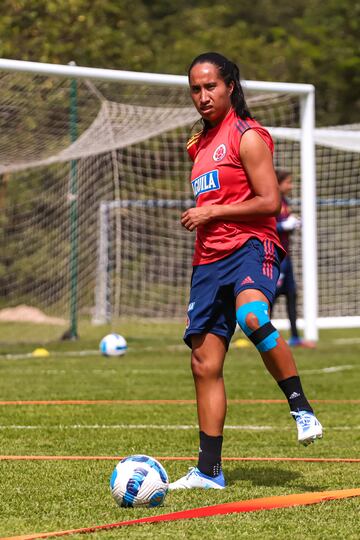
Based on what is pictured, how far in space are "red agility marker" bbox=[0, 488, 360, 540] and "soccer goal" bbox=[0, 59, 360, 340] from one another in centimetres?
783

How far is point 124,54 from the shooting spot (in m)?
25.7

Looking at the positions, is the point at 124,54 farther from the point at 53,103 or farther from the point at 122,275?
the point at 53,103

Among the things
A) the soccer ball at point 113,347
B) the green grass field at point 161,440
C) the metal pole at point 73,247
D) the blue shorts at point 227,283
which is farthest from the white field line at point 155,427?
the metal pole at point 73,247

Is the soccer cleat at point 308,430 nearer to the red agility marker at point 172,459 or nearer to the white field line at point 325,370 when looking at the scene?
the red agility marker at point 172,459

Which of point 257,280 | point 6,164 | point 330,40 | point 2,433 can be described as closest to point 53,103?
point 6,164

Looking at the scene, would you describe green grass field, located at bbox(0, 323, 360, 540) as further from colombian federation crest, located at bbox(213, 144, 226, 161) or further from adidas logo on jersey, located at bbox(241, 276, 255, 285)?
colombian federation crest, located at bbox(213, 144, 226, 161)

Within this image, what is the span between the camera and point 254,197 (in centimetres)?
570

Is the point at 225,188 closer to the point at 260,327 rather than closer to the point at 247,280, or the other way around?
the point at 247,280

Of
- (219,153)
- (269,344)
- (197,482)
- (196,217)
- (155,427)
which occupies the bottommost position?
(155,427)

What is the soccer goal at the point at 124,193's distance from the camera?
14.8 metres

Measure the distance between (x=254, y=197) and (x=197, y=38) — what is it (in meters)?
30.0

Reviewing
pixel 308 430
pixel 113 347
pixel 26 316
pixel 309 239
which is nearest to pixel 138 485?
pixel 308 430

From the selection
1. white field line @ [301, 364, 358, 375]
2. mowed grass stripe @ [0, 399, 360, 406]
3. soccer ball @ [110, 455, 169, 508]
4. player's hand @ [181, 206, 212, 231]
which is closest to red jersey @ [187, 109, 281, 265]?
player's hand @ [181, 206, 212, 231]

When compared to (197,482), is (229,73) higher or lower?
higher
